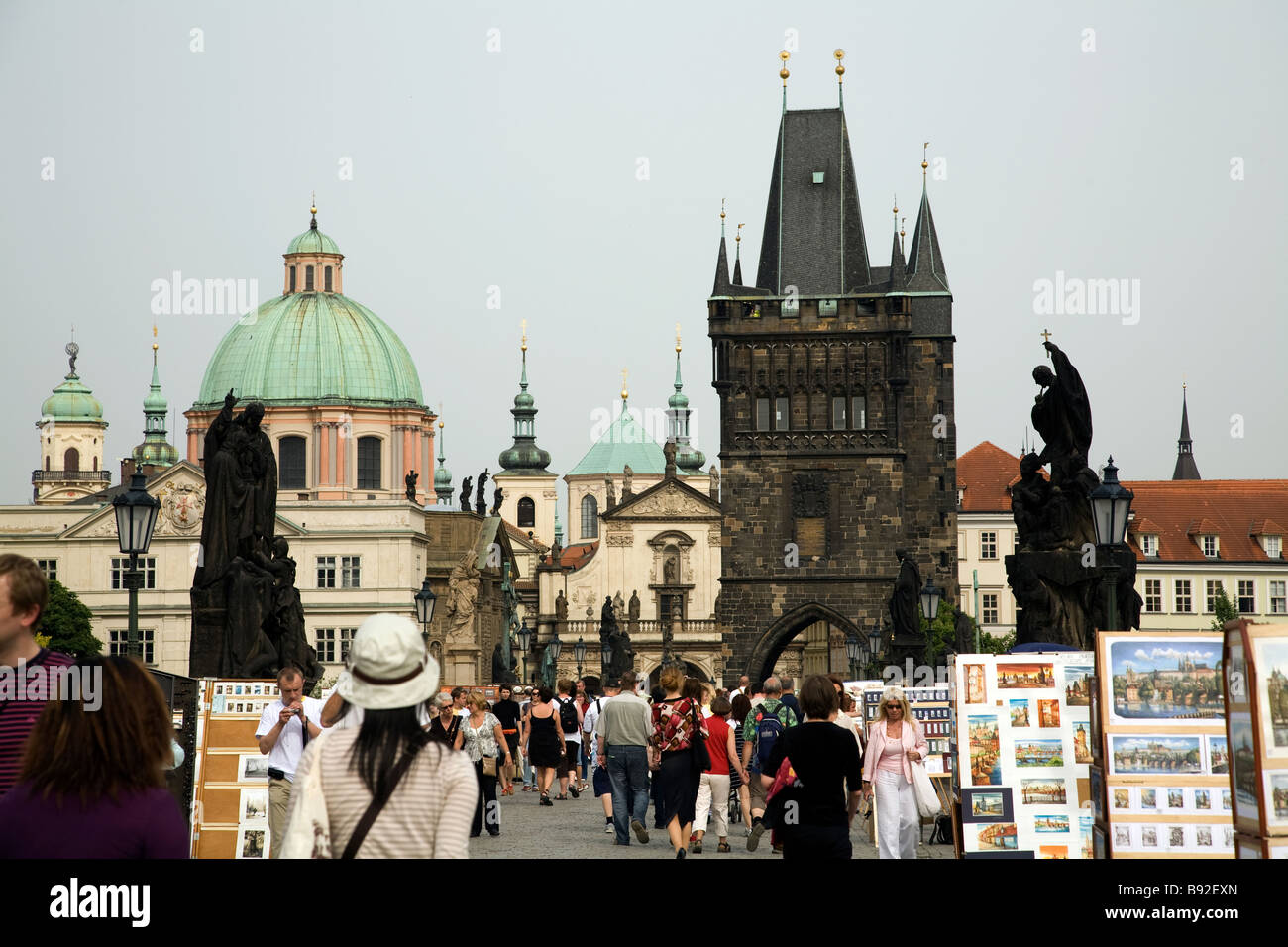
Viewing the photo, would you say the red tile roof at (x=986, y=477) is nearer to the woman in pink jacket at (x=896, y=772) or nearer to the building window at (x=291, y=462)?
the building window at (x=291, y=462)

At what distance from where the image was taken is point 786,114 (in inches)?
2815

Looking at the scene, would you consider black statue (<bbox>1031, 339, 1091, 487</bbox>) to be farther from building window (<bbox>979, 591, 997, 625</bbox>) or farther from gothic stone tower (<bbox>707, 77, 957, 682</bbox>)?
building window (<bbox>979, 591, 997, 625</bbox>)

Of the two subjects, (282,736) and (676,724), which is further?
(676,724)

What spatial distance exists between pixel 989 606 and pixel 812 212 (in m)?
20.7

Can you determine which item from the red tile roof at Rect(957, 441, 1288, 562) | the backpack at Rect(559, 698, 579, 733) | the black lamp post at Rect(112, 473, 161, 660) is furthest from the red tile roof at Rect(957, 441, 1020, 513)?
the black lamp post at Rect(112, 473, 161, 660)

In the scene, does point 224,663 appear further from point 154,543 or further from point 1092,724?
point 154,543

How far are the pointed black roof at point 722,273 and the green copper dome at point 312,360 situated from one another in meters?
26.3

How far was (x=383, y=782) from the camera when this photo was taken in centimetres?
559

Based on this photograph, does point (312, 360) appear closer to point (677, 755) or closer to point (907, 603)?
point (907, 603)

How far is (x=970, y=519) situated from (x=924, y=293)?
53.7ft

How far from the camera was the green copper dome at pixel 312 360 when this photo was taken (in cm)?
9212

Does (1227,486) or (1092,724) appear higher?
(1227,486)

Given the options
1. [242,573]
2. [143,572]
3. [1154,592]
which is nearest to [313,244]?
[143,572]

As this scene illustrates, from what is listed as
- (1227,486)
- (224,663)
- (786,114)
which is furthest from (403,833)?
(1227,486)
